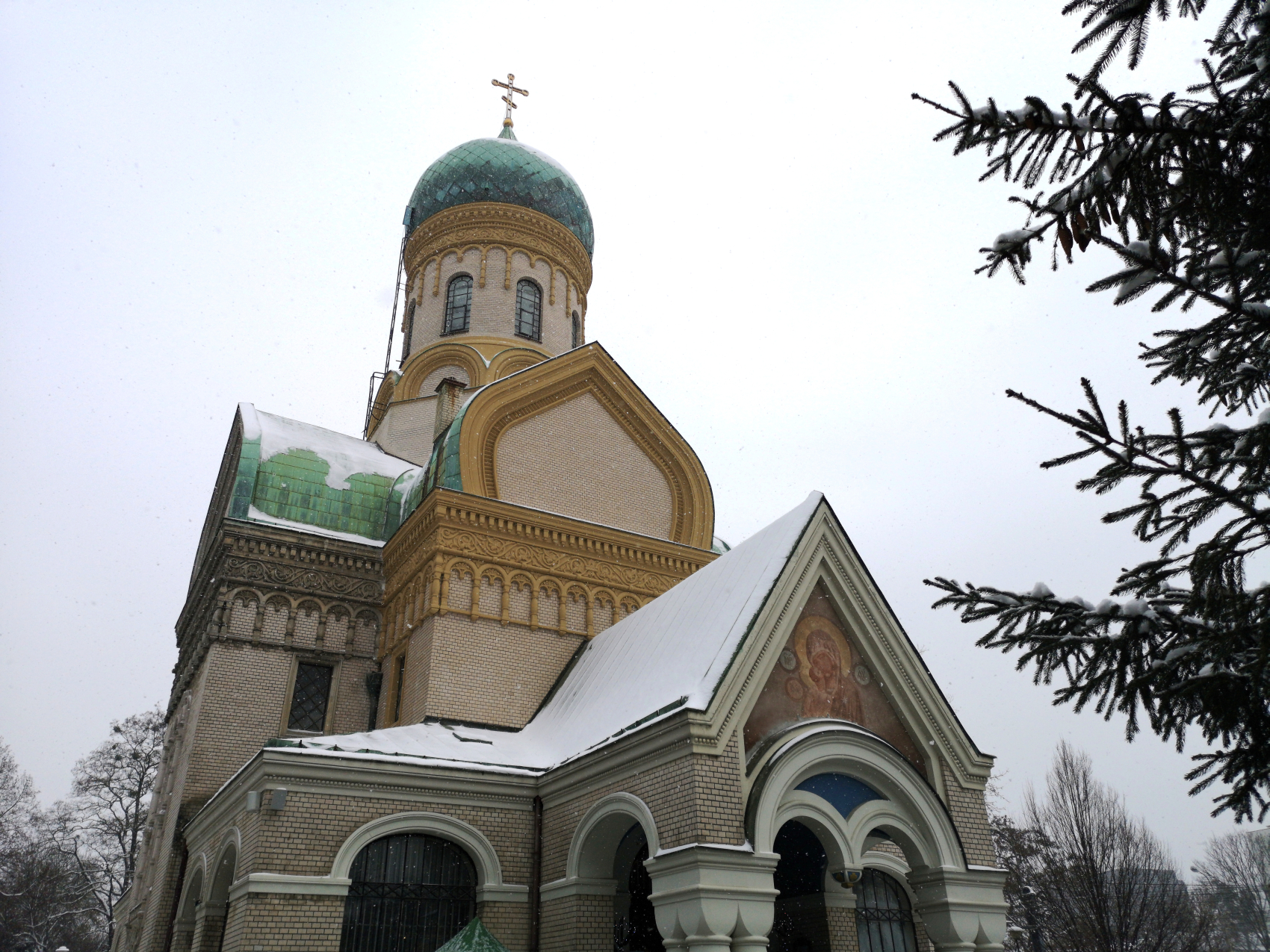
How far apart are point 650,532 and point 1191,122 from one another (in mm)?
13098

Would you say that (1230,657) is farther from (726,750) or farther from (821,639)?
(821,639)

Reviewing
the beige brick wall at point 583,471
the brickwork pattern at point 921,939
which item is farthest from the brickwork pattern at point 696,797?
the beige brick wall at point 583,471

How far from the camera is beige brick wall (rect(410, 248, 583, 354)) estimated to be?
68.1 feet

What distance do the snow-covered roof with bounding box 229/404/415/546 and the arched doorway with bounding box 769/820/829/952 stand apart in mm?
Answer: 8575

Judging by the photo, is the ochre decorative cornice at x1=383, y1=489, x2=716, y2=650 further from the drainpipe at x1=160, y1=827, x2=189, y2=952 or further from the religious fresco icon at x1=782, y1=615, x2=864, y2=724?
the religious fresco icon at x1=782, y1=615, x2=864, y2=724

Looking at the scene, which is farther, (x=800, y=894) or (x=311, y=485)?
(x=311, y=485)

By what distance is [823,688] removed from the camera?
384 inches

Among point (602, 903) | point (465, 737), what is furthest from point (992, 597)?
point (465, 737)

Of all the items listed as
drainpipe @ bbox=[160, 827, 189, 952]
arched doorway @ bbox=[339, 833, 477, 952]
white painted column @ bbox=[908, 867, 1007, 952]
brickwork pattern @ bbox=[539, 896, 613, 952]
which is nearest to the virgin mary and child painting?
white painted column @ bbox=[908, 867, 1007, 952]

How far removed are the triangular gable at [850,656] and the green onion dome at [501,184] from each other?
47.4 feet

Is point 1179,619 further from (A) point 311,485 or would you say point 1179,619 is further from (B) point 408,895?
(A) point 311,485

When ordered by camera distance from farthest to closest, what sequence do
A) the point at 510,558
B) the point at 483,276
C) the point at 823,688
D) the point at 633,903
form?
the point at 483,276 → the point at 510,558 → the point at 633,903 → the point at 823,688

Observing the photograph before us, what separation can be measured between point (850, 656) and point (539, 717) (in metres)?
4.94

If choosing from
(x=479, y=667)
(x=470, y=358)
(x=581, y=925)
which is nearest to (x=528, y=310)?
(x=470, y=358)
